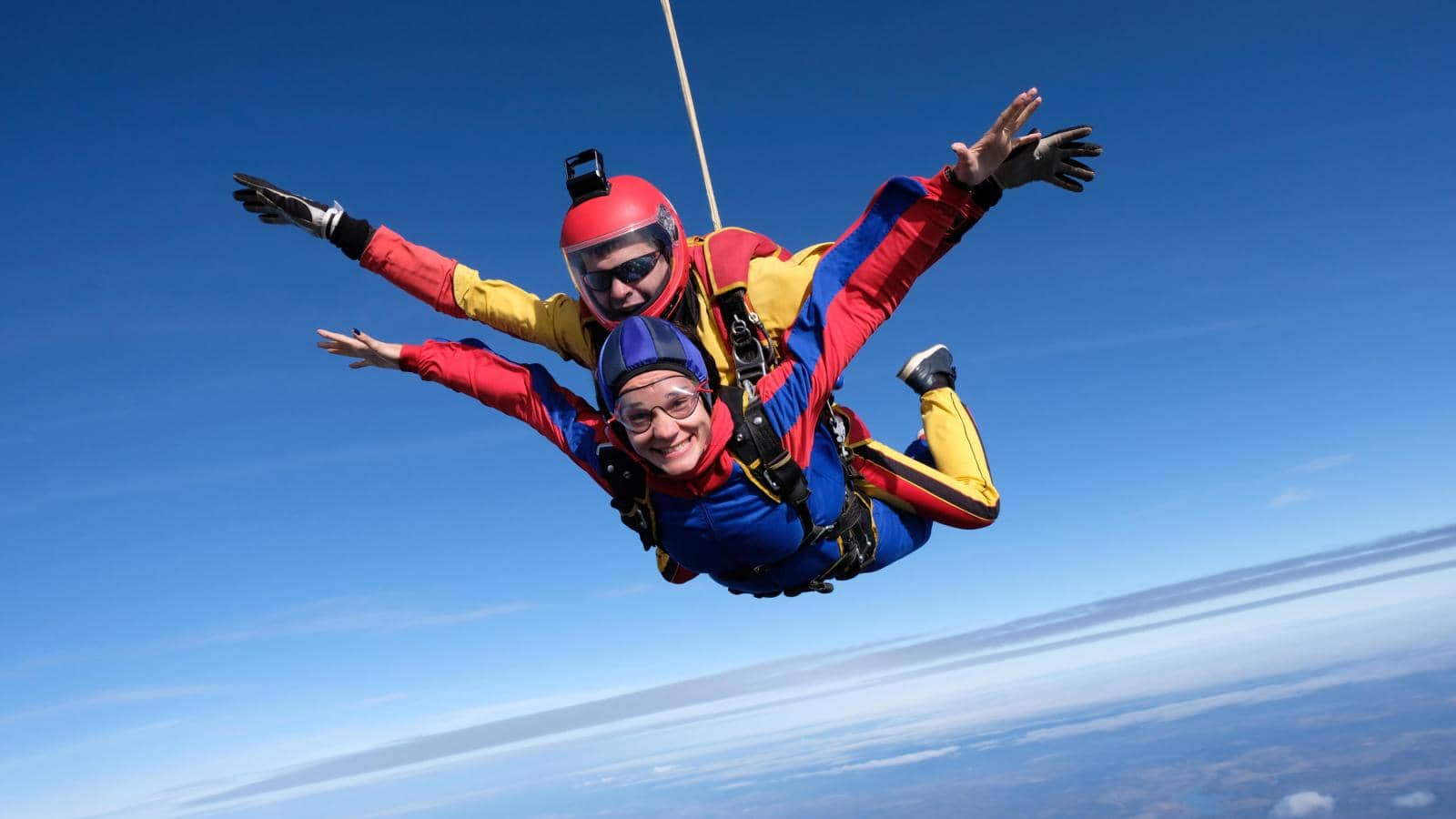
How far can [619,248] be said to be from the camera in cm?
387

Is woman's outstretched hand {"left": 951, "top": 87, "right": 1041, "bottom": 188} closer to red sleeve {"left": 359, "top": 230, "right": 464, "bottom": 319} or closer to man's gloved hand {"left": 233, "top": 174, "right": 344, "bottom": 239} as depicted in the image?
red sleeve {"left": 359, "top": 230, "right": 464, "bottom": 319}

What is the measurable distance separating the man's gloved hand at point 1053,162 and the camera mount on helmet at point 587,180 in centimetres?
158

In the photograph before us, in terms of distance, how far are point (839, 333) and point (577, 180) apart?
1.25m

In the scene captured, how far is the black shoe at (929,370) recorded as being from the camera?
530 centimetres

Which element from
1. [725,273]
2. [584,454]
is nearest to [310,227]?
[584,454]

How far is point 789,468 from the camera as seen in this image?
391cm

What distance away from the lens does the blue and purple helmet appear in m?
3.70

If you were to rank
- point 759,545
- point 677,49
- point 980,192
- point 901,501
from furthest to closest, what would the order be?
point 901,501 → point 677,49 → point 759,545 → point 980,192

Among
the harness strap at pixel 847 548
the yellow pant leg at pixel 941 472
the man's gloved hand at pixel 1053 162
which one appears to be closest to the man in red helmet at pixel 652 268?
the man's gloved hand at pixel 1053 162

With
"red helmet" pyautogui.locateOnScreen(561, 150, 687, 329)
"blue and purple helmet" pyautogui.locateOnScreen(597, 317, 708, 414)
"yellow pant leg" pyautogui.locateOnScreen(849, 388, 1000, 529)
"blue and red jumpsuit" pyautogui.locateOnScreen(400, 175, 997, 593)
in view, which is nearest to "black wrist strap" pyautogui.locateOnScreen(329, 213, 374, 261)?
"blue and red jumpsuit" pyautogui.locateOnScreen(400, 175, 997, 593)

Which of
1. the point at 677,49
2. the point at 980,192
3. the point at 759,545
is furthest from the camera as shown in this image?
the point at 677,49

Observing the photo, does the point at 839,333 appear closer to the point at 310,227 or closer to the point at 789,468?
the point at 789,468

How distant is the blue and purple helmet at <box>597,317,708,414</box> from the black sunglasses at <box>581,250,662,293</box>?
0.19m

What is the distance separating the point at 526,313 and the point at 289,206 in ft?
4.35
